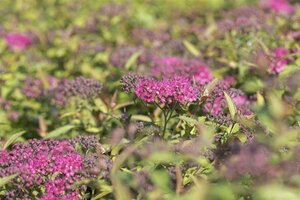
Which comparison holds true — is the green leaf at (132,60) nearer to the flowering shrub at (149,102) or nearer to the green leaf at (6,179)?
the flowering shrub at (149,102)

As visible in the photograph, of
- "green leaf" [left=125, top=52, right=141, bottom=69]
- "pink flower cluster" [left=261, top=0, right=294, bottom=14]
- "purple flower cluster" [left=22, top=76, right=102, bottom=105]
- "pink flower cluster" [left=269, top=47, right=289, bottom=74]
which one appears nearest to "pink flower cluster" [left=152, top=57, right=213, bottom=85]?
"green leaf" [left=125, top=52, right=141, bottom=69]

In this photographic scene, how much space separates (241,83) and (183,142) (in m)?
1.26

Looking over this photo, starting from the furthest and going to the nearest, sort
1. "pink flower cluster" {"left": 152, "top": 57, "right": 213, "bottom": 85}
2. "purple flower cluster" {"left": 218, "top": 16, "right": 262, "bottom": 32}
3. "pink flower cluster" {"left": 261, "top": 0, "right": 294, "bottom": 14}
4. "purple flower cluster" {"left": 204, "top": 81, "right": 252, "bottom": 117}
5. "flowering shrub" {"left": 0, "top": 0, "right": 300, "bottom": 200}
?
"pink flower cluster" {"left": 261, "top": 0, "right": 294, "bottom": 14} → "purple flower cluster" {"left": 218, "top": 16, "right": 262, "bottom": 32} → "pink flower cluster" {"left": 152, "top": 57, "right": 213, "bottom": 85} → "purple flower cluster" {"left": 204, "top": 81, "right": 252, "bottom": 117} → "flowering shrub" {"left": 0, "top": 0, "right": 300, "bottom": 200}

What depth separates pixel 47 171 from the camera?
2.12 meters

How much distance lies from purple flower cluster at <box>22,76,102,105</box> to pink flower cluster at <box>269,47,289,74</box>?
40.3 inches

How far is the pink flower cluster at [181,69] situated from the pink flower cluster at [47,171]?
3.81 ft

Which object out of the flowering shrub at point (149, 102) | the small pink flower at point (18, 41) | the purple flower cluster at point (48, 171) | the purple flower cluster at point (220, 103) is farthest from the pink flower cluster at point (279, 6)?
the purple flower cluster at point (48, 171)

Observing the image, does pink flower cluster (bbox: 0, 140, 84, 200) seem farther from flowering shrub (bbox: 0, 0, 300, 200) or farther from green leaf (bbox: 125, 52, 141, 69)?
green leaf (bbox: 125, 52, 141, 69)

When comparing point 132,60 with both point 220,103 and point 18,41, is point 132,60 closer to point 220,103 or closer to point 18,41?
point 220,103

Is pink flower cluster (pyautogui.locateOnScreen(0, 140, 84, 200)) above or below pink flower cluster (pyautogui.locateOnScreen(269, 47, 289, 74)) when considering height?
above

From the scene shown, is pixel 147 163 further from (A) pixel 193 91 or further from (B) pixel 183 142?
(A) pixel 193 91

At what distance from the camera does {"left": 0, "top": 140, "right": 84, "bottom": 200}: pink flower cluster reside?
2.07 m

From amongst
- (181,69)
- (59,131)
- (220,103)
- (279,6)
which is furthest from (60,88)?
(279,6)

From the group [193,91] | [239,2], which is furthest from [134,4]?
[193,91]
